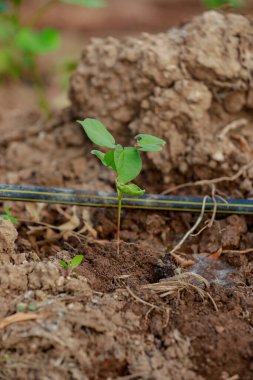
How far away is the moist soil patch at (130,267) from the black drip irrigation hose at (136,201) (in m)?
0.06

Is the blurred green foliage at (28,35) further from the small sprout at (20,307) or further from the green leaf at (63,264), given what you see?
the small sprout at (20,307)

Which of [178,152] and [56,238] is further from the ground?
[178,152]

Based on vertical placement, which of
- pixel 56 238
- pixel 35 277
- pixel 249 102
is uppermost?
pixel 249 102

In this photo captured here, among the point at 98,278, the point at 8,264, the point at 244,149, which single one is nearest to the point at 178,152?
the point at 244,149

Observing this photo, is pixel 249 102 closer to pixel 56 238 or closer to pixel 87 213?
pixel 87 213

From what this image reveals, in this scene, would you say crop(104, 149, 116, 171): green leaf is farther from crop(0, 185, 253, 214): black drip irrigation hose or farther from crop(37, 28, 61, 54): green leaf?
crop(37, 28, 61, 54): green leaf

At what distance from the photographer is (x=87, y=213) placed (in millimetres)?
2262

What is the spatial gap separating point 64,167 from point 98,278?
0.87 metres

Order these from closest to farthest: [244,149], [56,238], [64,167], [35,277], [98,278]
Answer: [35,277] → [98,278] → [56,238] → [244,149] → [64,167]

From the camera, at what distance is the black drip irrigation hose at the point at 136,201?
2109mm

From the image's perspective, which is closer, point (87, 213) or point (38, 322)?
point (38, 322)

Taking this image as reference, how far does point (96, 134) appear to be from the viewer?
1.79 m

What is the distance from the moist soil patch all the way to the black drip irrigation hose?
6 centimetres

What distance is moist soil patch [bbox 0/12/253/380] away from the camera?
1479 mm
